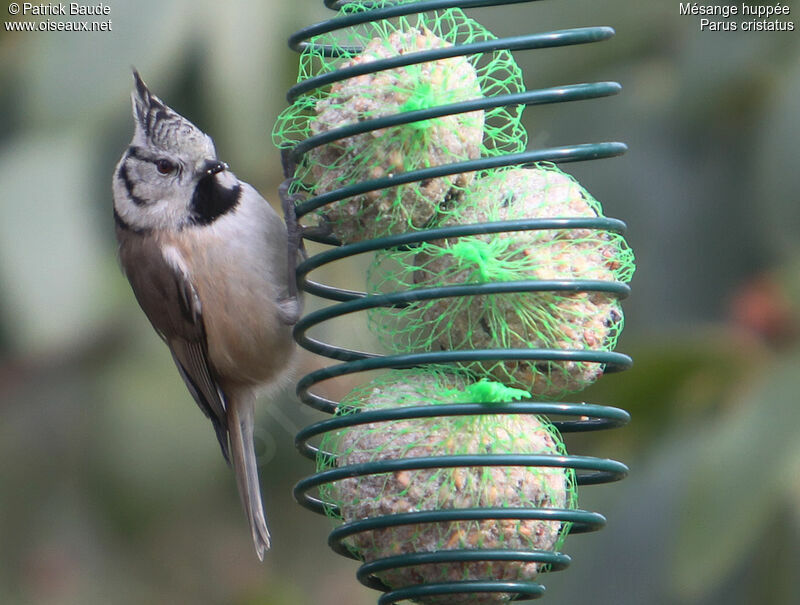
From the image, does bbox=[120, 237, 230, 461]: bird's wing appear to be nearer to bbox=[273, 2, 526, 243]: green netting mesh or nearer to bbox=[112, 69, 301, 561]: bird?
bbox=[112, 69, 301, 561]: bird

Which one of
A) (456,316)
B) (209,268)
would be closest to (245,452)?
(209,268)

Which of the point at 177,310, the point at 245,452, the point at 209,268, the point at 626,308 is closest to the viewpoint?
the point at 209,268

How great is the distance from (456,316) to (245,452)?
1776 mm

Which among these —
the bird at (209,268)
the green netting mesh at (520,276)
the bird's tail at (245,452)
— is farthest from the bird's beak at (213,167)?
the green netting mesh at (520,276)

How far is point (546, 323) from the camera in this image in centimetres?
325

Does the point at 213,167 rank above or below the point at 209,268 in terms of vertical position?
above

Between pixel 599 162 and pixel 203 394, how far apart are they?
2100 mm

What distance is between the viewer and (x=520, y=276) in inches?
126

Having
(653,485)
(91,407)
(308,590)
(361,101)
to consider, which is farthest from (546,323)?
(308,590)

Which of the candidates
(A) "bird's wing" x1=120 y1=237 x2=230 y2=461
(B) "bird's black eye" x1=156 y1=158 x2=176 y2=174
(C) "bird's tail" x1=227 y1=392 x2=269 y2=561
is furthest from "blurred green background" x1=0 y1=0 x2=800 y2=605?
(C) "bird's tail" x1=227 y1=392 x2=269 y2=561

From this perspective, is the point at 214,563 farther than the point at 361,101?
Yes

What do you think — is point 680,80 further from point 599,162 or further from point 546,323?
point 546,323

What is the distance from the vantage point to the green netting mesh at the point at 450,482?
316cm

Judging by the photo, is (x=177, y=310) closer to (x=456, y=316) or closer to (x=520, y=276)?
(x=456, y=316)
